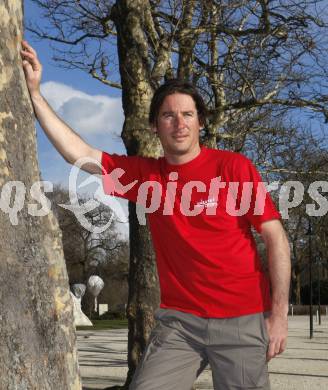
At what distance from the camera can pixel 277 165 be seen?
1805 cm

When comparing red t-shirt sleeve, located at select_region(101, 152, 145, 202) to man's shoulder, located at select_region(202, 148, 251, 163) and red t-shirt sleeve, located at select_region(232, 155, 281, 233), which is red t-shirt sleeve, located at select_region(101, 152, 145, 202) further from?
red t-shirt sleeve, located at select_region(232, 155, 281, 233)

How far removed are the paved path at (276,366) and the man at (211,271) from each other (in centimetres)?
747

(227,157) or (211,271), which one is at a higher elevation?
(227,157)

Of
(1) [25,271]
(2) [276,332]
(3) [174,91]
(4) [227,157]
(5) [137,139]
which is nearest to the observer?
(1) [25,271]

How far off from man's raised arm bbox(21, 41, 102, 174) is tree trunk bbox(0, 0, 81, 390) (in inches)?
2.7

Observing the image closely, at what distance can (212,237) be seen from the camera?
3623 mm

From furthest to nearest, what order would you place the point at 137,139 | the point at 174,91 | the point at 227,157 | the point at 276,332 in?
the point at 137,139, the point at 174,91, the point at 227,157, the point at 276,332

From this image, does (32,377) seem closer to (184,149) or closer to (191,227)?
(191,227)

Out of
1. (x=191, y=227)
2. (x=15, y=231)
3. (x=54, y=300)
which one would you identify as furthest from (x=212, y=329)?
(x=15, y=231)

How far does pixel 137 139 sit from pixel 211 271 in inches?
238

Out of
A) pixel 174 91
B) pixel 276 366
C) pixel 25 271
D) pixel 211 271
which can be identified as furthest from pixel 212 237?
pixel 276 366

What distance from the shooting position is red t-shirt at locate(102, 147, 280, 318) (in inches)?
142

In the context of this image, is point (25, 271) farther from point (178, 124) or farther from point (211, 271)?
point (178, 124)

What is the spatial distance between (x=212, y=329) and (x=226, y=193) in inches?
25.0
